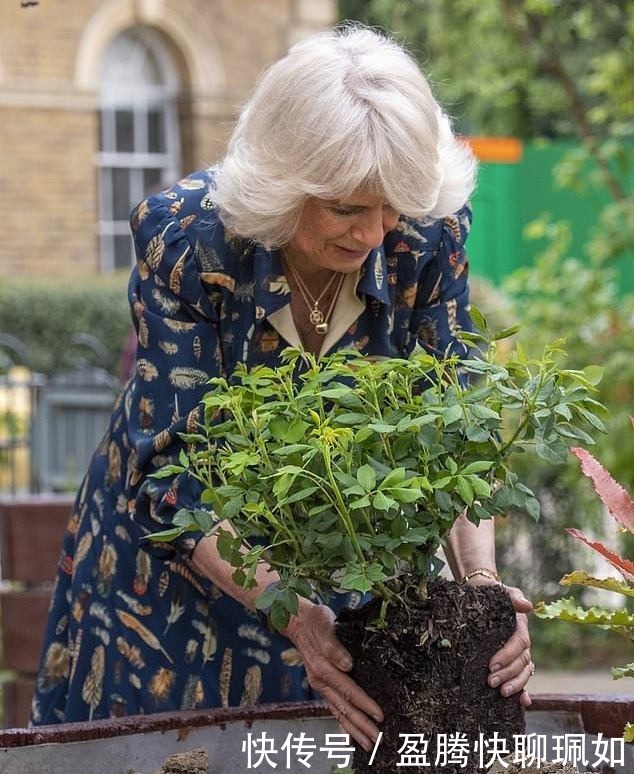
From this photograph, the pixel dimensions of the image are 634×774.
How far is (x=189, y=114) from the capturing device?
13742 mm

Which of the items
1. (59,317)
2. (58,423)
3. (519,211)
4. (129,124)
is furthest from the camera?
(519,211)

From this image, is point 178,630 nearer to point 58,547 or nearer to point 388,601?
point 388,601

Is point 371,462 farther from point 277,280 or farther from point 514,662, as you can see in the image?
point 277,280

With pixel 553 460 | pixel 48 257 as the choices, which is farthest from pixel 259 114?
pixel 48 257

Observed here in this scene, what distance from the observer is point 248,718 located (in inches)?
79.5

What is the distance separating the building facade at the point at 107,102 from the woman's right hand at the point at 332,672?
36.4 ft

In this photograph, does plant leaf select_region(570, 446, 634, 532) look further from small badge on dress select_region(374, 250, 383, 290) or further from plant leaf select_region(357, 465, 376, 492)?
small badge on dress select_region(374, 250, 383, 290)

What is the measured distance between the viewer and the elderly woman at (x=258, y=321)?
197 centimetres

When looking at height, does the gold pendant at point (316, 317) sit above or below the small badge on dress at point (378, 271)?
below

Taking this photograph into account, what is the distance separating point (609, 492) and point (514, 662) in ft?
0.79

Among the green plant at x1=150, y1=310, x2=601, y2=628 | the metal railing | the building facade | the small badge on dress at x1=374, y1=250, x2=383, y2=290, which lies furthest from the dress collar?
the building facade

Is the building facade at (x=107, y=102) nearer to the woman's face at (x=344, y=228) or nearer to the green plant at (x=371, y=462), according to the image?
the woman's face at (x=344, y=228)

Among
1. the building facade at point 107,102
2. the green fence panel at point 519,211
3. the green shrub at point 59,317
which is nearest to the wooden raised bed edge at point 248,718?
the green shrub at point 59,317

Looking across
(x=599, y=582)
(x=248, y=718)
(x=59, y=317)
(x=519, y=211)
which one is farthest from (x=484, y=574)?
(x=519, y=211)
